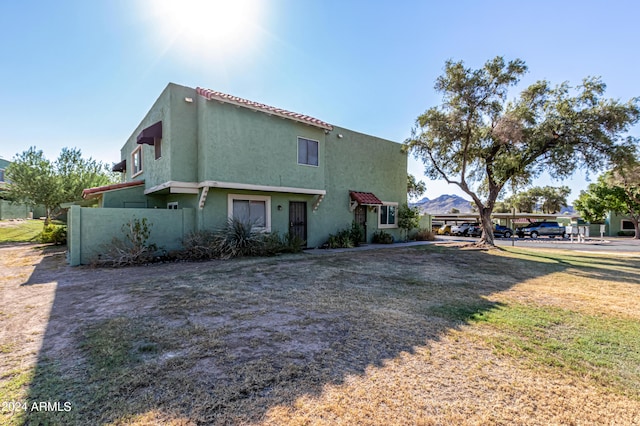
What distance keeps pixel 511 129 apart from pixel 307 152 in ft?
35.4

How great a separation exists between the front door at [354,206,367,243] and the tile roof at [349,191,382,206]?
79cm

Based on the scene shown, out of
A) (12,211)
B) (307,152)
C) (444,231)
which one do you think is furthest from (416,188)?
(12,211)

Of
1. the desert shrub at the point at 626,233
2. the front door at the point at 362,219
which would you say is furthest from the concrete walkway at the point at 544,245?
the desert shrub at the point at 626,233

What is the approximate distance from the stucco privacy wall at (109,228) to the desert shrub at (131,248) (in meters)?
0.17

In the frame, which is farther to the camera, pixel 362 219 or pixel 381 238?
pixel 381 238

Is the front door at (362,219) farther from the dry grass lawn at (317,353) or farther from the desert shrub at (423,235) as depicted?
the dry grass lawn at (317,353)

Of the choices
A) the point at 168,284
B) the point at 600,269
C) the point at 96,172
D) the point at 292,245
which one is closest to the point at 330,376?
the point at 168,284

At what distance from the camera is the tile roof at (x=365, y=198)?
55.5 feet

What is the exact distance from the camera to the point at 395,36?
505 inches

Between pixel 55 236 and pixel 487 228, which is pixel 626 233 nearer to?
pixel 487 228

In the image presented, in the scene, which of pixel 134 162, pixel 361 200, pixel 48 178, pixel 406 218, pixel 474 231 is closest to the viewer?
pixel 361 200

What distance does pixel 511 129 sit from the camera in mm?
15578

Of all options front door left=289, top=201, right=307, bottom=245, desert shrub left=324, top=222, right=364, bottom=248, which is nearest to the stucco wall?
front door left=289, top=201, right=307, bottom=245

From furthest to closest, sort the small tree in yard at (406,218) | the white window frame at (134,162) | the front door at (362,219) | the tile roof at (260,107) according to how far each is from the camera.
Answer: the small tree in yard at (406,218), the front door at (362,219), the white window frame at (134,162), the tile roof at (260,107)
